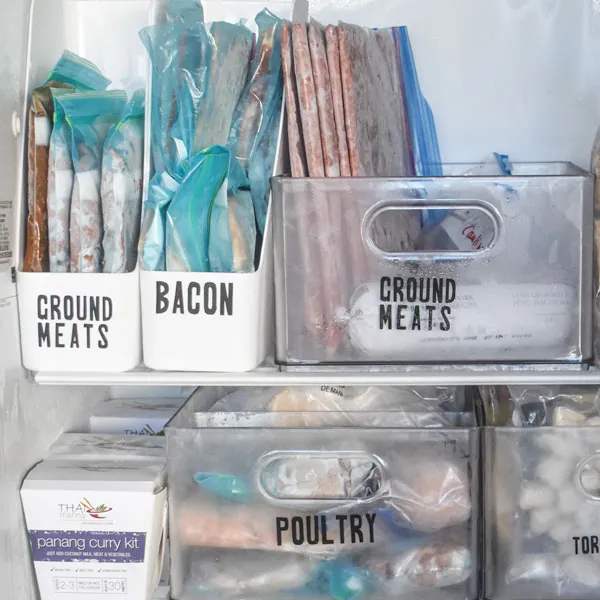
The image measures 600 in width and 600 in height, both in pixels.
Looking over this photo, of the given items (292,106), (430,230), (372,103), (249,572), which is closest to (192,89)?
(292,106)

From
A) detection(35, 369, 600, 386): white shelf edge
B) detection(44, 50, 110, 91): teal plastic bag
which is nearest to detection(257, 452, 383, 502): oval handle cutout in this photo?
detection(35, 369, 600, 386): white shelf edge

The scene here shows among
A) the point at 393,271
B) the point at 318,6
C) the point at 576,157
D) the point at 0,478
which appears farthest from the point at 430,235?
the point at 0,478

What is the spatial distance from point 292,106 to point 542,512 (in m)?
0.59

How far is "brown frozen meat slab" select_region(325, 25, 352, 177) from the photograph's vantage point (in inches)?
36.4

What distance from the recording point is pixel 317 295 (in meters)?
0.91

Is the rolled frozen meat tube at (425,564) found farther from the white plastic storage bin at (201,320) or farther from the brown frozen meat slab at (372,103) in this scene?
the brown frozen meat slab at (372,103)

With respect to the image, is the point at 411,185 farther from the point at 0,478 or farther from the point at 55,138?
the point at 0,478

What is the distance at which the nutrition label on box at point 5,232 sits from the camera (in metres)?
0.90

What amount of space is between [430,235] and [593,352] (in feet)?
0.91

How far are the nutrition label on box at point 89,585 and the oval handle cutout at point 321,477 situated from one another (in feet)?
0.73

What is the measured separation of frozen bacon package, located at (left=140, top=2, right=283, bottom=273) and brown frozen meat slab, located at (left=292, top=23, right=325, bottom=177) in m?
0.08

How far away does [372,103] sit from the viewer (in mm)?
1018

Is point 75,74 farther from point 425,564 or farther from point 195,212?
point 425,564

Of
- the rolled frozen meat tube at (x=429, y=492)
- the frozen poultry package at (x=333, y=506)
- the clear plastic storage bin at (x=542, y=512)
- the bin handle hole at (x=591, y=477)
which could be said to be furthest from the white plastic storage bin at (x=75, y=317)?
the bin handle hole at (x=591, y=477)
